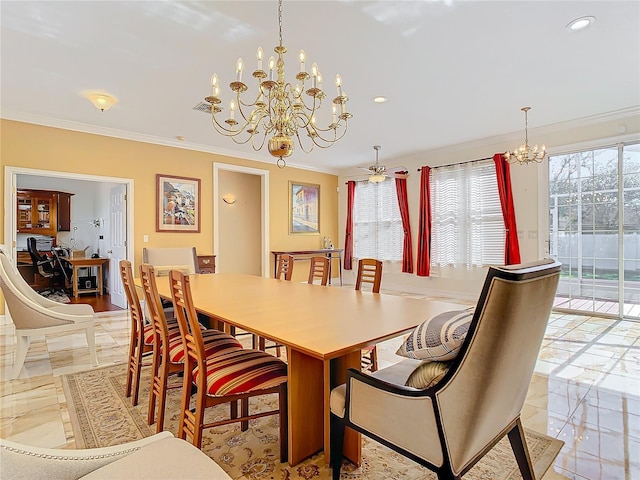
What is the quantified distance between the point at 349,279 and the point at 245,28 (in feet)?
20.5

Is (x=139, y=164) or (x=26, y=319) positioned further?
(x=139, y=164)

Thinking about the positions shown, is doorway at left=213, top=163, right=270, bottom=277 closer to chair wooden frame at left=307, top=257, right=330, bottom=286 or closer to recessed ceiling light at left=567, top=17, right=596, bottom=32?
chair wooden frame at left=307, top=257, right=330, bottom=286

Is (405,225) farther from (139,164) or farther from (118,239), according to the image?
(118,239)

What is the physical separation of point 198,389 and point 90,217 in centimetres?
829

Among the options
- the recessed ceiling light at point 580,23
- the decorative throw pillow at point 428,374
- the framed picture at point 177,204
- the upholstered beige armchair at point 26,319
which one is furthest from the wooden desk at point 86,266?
the recessed ceiling light at point 580,23

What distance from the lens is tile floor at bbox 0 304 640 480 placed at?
1.83 metres

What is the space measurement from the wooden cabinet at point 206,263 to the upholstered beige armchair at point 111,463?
16.1 feet

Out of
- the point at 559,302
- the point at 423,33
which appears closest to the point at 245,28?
the point at 423,33

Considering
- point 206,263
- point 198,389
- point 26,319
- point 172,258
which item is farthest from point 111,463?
point 206,263

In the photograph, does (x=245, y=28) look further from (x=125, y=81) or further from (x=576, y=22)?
(x=576, y=22)

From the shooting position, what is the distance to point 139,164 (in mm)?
5312

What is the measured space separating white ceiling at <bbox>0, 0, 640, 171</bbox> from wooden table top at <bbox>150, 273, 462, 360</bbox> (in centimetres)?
197

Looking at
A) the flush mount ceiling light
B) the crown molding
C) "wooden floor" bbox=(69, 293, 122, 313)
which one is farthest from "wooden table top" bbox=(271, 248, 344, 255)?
the flush mount ceiling light

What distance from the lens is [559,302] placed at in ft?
16.9
